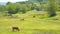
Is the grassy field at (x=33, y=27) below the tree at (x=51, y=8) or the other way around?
the other way around

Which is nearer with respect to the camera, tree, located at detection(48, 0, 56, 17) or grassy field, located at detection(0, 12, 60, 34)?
grassy field, located at detection(0, 12, 60, 34)

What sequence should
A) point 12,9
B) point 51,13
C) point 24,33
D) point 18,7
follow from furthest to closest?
point 18,7, point 12,9, point 51,13, point 24,33

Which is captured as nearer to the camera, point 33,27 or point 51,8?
point 33,27

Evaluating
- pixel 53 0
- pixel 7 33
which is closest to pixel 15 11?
pixel 53 0

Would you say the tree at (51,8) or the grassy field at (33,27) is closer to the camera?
the grassy field at (33,27)

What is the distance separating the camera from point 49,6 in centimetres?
7612

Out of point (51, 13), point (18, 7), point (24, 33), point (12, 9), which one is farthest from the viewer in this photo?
point (18, 7)

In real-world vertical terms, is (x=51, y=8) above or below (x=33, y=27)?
below

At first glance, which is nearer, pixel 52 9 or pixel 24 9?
pixel 52 9

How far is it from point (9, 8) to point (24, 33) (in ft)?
323

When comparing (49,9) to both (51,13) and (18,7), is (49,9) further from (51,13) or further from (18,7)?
(18,7)

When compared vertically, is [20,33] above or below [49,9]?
above

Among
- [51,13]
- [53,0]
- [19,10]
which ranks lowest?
[19,10]

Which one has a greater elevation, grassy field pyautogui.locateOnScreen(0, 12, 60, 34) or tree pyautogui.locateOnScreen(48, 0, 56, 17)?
grassy field pyautogui.locateOnScreen(0, 12, 60, 34)
